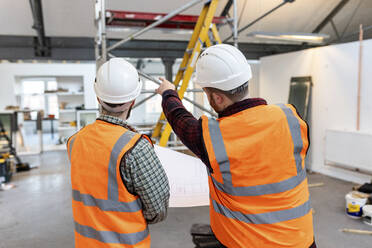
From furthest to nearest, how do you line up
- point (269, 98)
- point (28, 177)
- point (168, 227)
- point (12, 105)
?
point (12, 105) → point (269, 98) → point (28, 177) → point (168, 227)

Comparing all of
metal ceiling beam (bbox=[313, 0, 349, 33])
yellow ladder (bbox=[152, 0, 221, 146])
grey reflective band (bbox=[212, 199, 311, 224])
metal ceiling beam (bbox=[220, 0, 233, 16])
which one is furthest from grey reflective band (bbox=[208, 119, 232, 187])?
metal ceiling beam (bbox=[313, 0, 349, 33])

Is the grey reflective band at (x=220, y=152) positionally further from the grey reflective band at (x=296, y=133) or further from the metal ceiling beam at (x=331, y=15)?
the metal ceiling beam at (x=331, y=15)

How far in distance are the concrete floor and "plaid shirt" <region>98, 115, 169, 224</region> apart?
237cm

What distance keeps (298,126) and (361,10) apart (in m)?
7.59

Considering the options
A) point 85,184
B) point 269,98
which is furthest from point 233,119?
point 269,98

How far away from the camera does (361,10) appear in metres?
7.11

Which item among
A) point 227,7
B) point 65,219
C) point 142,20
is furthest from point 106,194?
point 227,7

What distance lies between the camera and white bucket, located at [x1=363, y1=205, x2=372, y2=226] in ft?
12.8

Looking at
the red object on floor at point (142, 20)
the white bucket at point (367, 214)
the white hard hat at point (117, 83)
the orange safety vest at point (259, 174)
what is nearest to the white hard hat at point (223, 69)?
the orange safety vest at point (259, 174)

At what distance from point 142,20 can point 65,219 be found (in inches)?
123

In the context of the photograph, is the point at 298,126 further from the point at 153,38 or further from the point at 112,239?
the point at 153,38

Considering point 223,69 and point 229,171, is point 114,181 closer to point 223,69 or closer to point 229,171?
point 229,171

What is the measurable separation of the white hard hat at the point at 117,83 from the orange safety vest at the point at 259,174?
451 mm

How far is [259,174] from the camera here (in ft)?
3.81
